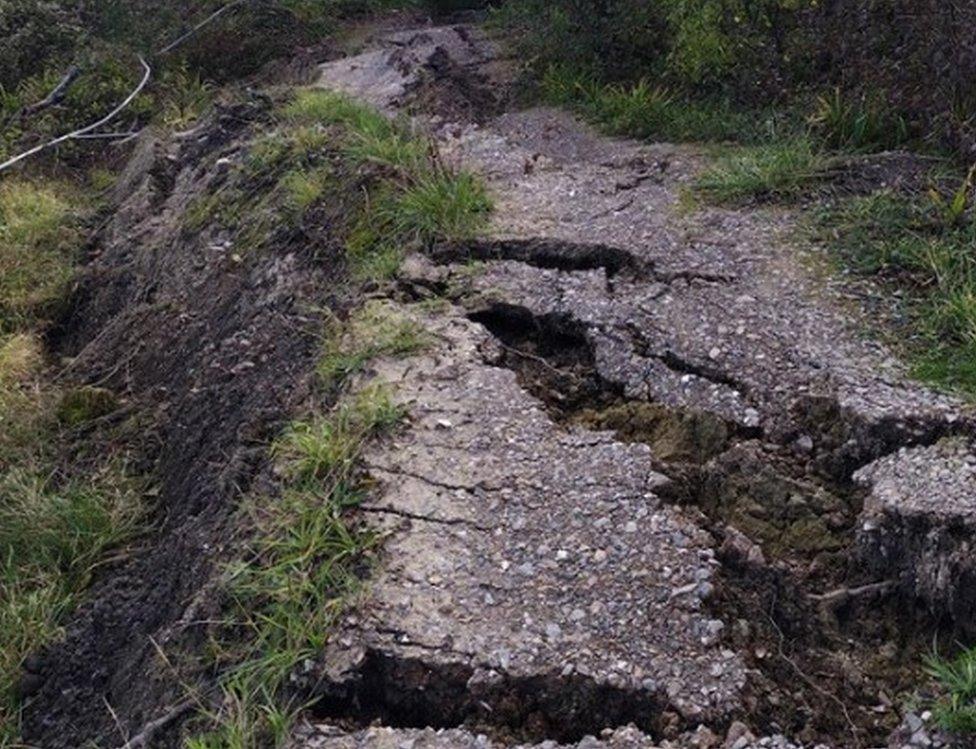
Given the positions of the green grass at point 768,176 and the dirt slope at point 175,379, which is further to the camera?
the green grass at point 768,176

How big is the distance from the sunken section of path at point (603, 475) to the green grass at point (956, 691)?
200 millimetres

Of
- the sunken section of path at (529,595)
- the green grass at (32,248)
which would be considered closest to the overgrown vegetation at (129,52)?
the green grass at (32,248)

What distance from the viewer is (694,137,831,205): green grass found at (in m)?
5.02

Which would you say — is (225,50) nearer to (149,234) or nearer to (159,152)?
(159,152)

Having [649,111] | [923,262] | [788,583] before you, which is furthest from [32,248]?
[788,583]

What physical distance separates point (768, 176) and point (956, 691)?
285cm

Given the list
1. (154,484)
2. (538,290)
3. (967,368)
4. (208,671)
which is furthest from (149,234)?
(967,368)

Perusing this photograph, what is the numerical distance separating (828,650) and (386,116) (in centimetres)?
463

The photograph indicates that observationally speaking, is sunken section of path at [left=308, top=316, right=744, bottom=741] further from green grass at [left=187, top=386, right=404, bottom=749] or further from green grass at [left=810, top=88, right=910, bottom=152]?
green grass at [left=810, top=88, right=910, bottom=152]

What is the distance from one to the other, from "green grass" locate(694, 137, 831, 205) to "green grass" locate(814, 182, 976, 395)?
0.25 metres

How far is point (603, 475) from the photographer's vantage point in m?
3.54

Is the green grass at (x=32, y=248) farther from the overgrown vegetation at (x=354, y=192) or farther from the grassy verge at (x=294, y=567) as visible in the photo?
the grassy verge at (x=294, y=567)

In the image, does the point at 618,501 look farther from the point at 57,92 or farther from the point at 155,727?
the point at 57,92

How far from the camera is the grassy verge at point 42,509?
4.09 m
